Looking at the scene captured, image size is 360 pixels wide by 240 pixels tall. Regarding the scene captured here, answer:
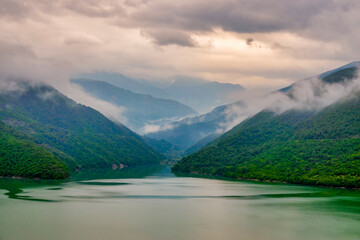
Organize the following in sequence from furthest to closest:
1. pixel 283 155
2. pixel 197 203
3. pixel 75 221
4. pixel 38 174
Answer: pixel 283 155 → pixel 38 174 → pixel 197 203 → pixel 75 221

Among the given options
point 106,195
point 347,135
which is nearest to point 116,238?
point 106,195

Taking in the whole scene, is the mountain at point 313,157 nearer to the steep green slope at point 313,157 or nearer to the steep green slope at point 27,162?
the steep green slope at point 313,157

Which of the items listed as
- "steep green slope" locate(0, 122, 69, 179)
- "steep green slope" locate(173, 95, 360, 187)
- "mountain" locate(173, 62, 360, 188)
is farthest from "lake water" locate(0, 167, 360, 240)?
"steep green slope" locate(0, 122, 69, 179)

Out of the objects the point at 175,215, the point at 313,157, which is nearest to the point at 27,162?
the point at 175,215

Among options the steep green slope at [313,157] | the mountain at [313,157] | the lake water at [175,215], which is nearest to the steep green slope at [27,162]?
the lake water at [175,215]

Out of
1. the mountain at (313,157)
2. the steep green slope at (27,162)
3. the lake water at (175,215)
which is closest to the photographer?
the lake water at (175,215)

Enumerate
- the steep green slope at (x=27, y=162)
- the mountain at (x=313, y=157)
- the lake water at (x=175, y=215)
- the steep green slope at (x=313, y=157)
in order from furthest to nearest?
1. the steep green slope at (x=27, y=162)
2. the steep green slope at (x=313, y=157)
3. the mountain at (x=313, y=157)
4. the lake water at (x=175, y=215)

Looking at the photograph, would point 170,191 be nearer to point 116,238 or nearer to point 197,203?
point 197,203
